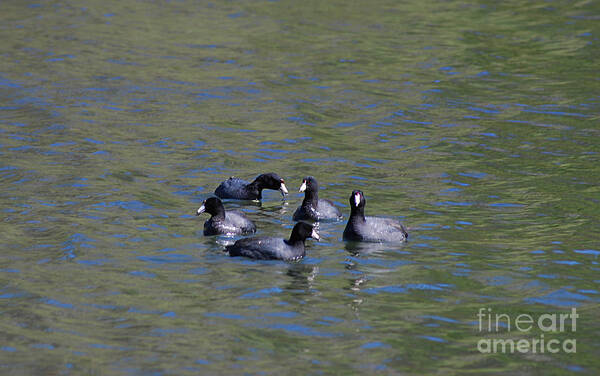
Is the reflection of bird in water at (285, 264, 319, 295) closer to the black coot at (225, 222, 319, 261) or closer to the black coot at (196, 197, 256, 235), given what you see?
the black coot at (225, 222, 319, 261)

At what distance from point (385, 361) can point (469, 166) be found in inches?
352

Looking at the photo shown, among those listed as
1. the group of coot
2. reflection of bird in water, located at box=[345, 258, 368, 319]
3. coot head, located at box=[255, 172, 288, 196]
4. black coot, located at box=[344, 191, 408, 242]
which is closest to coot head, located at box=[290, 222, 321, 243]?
the group of coot

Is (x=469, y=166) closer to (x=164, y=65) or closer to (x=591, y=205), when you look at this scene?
(x=591, y=205)

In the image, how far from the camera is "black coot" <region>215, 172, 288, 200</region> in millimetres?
17562

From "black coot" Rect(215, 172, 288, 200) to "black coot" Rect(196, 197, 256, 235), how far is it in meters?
2.01

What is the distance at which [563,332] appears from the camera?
11539 mm

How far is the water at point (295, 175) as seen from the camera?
37.7 feet

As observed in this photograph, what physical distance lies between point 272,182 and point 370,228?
3.26 meters

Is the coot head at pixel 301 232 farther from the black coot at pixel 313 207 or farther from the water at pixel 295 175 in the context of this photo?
the black coot at pixel 313 207

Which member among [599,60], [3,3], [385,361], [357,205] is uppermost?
[3,3]

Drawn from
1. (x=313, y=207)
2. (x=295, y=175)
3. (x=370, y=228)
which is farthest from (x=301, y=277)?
(x=295, y=175)

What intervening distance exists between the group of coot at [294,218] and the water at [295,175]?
0.20 m

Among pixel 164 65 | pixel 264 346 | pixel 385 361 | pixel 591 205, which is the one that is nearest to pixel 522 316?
pixel 385 361

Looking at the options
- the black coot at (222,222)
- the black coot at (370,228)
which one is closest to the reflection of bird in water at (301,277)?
the black coot at (370,228)
